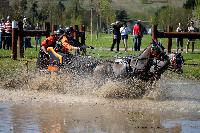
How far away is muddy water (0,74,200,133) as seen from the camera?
38.0 feet

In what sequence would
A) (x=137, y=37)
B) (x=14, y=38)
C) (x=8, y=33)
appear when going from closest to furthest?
(x=14, y=38), (x=8, y=33), (x=137, y=37)

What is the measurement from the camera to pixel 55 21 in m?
62.8

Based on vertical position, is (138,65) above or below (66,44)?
below

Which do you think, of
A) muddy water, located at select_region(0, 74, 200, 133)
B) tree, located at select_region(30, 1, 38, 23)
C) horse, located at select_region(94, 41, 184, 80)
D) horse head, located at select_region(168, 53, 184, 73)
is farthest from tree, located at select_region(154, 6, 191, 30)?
muddy water, located at select_region(0, 74, 200, 133)

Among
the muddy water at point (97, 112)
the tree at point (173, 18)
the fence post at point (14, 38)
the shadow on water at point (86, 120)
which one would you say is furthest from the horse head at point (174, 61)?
the tree at point (173, 18)

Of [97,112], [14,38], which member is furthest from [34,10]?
[97,112]

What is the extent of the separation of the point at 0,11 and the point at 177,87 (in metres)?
47.9

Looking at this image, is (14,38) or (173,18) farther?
(173,18)

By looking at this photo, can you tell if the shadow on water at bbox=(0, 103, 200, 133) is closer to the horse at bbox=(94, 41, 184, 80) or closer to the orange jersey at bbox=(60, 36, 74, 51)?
the horse at bbox=(94, 41, 184, 80)

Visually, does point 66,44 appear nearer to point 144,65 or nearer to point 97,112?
point 144,65

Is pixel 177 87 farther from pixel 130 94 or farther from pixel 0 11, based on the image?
pixel 0 11

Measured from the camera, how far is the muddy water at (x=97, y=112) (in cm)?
1159

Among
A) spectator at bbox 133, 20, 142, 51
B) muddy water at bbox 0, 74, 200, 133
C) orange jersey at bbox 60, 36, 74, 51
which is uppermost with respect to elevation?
orange jersey at bbox 60, 36, 74, 51

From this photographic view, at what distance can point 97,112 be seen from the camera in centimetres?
1367
